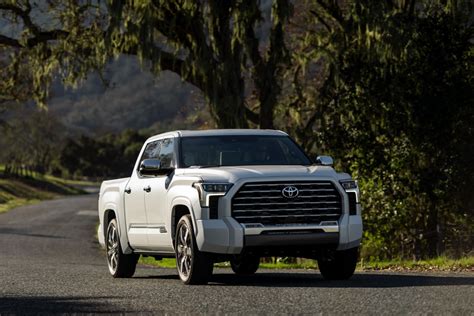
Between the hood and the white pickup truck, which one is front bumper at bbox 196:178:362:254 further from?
the hood

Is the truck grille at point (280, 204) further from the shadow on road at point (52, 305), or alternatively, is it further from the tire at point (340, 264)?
the shadow on road at point (52, 305)

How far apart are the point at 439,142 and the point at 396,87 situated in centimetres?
164

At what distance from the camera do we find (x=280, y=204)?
42.5 ft

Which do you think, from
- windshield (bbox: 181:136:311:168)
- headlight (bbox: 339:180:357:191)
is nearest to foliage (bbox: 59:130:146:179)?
windshield (bbox: 181:136:311:168)

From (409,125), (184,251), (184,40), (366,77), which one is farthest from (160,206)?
(184,40)

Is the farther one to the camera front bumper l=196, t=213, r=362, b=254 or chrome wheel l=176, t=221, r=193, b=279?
chrome wheel l=176, t=221, r=193, b=279

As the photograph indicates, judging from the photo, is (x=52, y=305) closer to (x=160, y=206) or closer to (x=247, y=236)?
(x=247, y=236)

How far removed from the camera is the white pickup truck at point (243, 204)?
1280 cm

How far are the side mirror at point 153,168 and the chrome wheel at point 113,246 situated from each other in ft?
6.93

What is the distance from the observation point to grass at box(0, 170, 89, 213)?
79.0 metres

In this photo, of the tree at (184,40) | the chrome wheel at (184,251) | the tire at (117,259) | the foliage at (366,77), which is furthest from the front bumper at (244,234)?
the tree at (184,40)

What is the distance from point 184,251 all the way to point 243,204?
3.59ft

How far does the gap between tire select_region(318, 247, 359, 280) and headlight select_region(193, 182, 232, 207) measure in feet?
5.57

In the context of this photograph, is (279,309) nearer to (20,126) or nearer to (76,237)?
(76,237)
